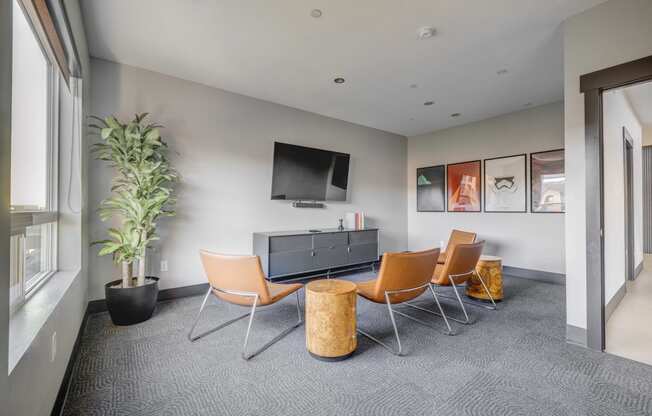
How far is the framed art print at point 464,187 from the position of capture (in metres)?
5.29

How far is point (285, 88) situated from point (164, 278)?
286 centimetres

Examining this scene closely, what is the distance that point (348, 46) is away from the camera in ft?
9.59

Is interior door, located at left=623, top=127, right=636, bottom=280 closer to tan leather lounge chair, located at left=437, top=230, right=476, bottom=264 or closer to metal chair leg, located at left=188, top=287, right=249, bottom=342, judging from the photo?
tan leather lounge chair, located at left=437, top=230, right=476, bottom=264

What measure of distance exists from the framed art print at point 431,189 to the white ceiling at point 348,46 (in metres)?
1.73

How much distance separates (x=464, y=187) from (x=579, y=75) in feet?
10.5

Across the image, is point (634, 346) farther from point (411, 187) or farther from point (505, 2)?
point (411, 187)

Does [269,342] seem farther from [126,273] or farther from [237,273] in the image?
[126,273]

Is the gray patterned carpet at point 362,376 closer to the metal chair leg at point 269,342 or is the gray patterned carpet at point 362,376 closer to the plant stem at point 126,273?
the metal chair leg at point 269,342

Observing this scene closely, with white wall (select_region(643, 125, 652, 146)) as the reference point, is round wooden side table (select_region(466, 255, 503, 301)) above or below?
below

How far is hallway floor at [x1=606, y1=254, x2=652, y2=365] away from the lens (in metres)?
2.28

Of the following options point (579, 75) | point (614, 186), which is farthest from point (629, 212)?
point (579, 75)

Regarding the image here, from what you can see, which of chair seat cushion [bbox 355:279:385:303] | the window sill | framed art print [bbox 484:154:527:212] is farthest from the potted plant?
framed art print [bbox 484:154:527:212]

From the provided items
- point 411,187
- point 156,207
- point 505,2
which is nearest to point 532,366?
point 505,2

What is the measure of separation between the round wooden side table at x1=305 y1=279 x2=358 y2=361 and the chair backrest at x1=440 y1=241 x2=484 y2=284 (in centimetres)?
118
